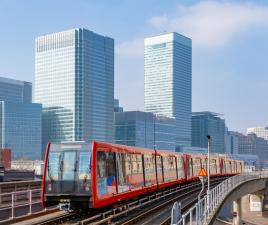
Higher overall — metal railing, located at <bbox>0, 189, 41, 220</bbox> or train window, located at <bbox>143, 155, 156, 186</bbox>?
train window, located at <bbox>143, 155, 156, 186</bbox>

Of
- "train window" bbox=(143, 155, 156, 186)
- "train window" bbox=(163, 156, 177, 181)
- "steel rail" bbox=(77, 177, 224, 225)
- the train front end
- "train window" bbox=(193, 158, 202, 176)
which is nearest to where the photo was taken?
"steel rail" bbox=(77, 177, 224, 225)

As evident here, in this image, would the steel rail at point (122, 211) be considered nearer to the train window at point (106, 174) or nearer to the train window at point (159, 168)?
the train window at point (106, 174)

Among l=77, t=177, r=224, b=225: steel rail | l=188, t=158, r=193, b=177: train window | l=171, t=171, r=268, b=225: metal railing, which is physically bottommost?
l=77, t=177, r=224, b=225: steel rail

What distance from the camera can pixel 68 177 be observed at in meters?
22.6

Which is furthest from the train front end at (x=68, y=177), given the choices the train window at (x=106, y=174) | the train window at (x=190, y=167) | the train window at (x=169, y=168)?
the train window at (x=190, y=167)

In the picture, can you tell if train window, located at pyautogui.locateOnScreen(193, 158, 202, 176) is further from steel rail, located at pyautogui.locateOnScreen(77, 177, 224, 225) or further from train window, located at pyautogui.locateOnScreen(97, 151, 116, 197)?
train window, located at pyautogui.locateOnScreen(97, 151, 116, 197)

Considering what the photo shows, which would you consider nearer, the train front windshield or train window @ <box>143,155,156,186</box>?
the train front windshield

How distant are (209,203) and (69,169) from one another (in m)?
7.29

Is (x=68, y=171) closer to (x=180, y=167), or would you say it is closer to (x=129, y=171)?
(x=129, y=171)

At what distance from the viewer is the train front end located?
880 inches

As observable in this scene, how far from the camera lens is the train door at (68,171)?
22.5m

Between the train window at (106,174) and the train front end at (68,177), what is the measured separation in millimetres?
701

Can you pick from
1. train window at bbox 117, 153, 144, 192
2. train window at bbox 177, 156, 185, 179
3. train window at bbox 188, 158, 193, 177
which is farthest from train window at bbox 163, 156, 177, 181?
train window at bbox 117, 153, 144, 192

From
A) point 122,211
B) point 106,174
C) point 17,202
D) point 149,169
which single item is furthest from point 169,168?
point 106,174
